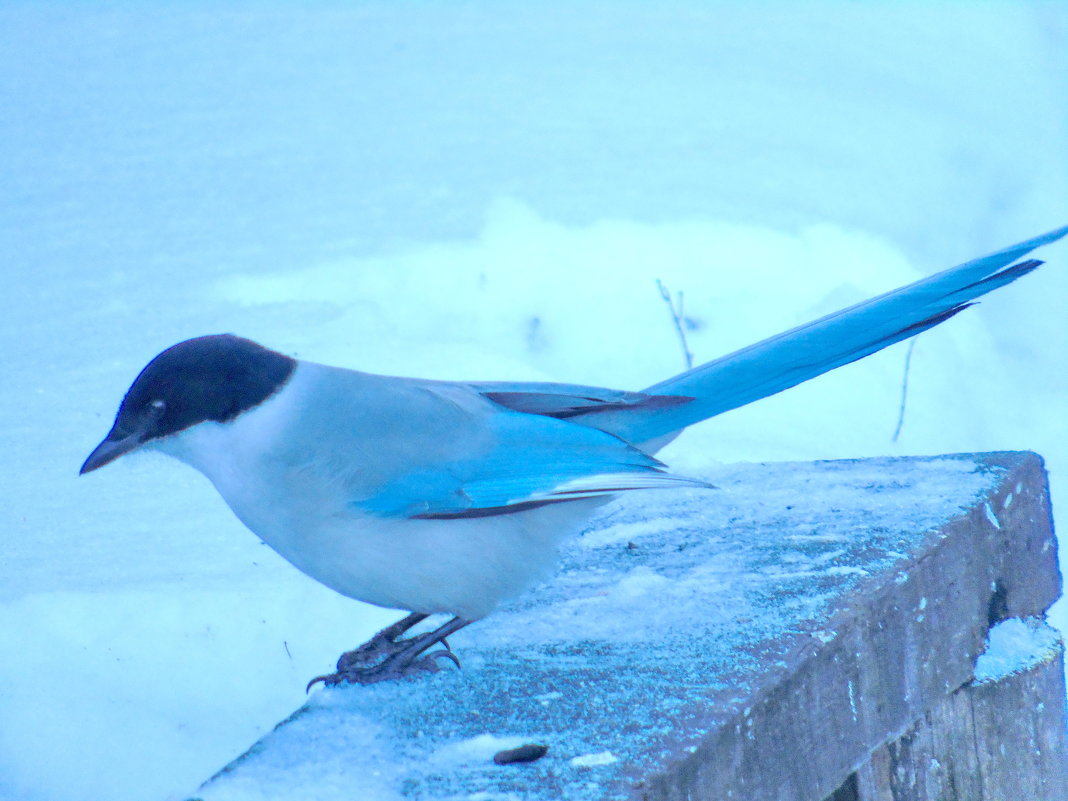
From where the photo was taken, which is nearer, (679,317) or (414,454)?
(414,454)

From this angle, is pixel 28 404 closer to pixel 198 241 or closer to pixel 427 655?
pixel 198 241

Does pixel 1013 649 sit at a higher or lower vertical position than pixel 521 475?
lower

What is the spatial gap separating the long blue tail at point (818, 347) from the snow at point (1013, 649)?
0.67m

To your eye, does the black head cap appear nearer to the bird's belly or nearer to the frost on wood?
the bird's belly

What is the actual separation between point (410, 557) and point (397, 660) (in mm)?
217

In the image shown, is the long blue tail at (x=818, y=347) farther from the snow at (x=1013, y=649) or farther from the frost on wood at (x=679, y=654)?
the snow at (x=1013, y=649)

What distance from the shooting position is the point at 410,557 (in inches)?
86.7

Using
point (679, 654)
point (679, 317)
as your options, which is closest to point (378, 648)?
point (679, 654)

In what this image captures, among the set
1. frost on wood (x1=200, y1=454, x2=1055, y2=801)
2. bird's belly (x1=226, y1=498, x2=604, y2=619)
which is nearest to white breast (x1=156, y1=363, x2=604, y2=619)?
bird's belly (x1=226, y1=498, x2=604, y2=619)

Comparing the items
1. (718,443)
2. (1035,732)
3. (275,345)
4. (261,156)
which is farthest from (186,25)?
(1035,732)

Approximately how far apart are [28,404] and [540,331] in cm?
196

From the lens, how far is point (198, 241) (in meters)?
5.13

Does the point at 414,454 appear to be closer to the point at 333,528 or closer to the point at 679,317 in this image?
the point at 333,528

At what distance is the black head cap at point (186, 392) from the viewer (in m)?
2.23
